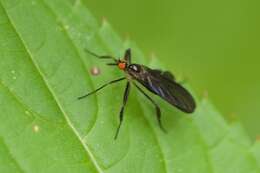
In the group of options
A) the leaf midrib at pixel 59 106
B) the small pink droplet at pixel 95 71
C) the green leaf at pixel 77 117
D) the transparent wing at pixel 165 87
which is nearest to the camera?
the green leaf at pixel 77 117

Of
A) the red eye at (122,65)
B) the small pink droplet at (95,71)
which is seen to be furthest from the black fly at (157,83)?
the small pink droplet at (95,71)

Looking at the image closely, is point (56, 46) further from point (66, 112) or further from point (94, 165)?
point (94, 165)

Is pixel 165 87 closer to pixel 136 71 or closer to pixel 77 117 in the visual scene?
pixel 136 71

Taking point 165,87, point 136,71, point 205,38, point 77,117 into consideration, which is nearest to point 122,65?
point 136,71

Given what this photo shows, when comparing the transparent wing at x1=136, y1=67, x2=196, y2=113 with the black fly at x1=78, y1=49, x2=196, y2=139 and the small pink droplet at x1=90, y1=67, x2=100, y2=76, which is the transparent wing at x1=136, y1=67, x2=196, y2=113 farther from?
the small pink droplet at x1=90, y1=67, x2=100, y2=76

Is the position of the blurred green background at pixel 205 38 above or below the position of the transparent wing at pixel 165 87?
above

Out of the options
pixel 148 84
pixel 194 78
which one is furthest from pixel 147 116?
pixel 194 78

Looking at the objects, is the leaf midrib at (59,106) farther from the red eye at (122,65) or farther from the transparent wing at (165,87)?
the transparent wing at (165,87)
